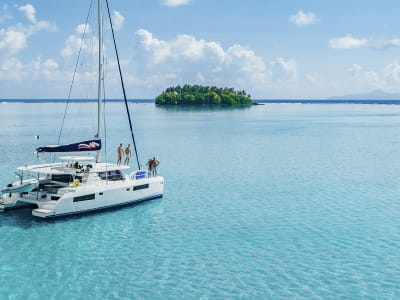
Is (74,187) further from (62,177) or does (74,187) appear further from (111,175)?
(111,175)

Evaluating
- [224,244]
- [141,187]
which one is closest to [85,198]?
[141,187]

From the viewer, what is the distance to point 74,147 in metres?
29.2

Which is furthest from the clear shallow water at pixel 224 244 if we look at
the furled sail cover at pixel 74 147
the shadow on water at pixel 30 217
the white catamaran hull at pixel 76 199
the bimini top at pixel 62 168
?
the furled sail cover at pixel 74 147

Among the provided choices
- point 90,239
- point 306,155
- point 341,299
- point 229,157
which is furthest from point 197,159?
point 341,299

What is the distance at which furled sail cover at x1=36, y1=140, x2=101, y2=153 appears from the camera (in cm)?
2880

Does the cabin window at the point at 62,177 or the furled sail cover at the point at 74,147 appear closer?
the cabin window at the point at 62,177

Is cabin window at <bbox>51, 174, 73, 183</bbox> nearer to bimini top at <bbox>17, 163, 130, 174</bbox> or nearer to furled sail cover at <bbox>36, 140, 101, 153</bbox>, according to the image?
bimini top at <bbox>17, 163, 130, 174</bbox>

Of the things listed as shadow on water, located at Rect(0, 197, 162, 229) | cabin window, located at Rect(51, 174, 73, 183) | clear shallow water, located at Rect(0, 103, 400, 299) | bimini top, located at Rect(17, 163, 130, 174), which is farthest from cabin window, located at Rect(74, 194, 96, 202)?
cabin window, located at Rect(51, 174, 73, 183)

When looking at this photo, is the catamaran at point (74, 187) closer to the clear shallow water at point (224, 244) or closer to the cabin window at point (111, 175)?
the cabin window at point (111, 175)

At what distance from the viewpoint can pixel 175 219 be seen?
89.2ft

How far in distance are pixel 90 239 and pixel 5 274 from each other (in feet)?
17.2

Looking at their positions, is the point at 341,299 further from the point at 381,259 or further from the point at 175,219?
the point at 175,219

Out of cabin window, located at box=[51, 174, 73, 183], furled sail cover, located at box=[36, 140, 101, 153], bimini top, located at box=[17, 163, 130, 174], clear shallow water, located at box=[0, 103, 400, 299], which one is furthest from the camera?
furled sail cover, located at box=[36, 140, 101, 153]

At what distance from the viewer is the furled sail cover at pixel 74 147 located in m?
28.8
